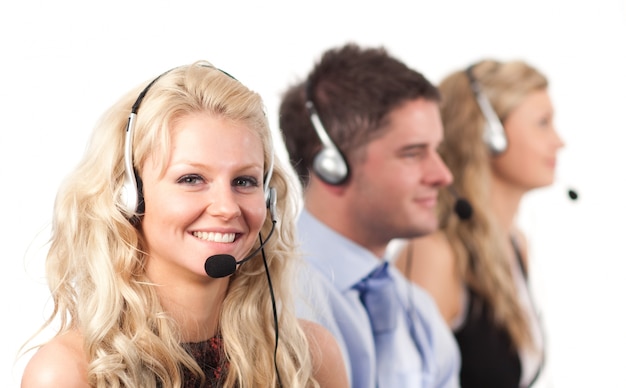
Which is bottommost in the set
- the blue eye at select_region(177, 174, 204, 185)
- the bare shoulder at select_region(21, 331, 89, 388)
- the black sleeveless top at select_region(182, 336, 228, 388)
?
the black sleeveless top at select_region(182, 336, 228, 388)

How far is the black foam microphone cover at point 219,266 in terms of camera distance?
61.5 inches

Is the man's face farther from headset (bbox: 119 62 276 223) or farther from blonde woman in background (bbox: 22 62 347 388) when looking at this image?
headset (bbox: 119 62 276 223)

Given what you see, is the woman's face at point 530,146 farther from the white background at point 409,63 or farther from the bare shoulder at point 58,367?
the bare shoulder at point 58,367

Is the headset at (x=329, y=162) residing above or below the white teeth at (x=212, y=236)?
below

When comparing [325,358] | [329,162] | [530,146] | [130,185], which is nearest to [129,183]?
[130,185]

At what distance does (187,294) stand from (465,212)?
118 cm

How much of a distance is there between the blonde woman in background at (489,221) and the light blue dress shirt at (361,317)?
23 cm

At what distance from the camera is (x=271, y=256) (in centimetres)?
179

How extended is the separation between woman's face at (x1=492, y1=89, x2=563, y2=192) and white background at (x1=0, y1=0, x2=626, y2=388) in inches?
15.1

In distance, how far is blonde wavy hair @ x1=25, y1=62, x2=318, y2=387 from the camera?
1579 millimetres

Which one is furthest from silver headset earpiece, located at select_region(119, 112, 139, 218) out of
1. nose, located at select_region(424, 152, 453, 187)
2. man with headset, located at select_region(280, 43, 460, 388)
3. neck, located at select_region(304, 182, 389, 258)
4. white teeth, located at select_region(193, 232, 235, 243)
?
nose, located at select_region(424, 152, 453, 187)

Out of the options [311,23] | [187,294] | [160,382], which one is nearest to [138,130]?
[187,294]

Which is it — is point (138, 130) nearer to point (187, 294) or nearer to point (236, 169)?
point (236, 169)

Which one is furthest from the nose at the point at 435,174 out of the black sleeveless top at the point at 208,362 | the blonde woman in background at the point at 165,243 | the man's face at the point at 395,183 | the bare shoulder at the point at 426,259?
the black sleeveless top at the point at 208,362
